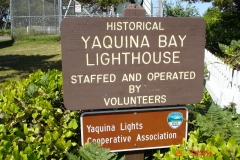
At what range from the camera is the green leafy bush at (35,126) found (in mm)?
2070

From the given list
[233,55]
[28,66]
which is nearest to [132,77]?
[233,55]

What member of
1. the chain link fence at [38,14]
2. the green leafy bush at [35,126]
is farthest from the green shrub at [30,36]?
Answer: the green leafy bush at [35,126]

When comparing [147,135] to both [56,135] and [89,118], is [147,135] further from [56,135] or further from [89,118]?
[56,135]

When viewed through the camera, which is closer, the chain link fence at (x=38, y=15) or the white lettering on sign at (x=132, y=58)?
the white lettering on sign at (x=132, y=58)

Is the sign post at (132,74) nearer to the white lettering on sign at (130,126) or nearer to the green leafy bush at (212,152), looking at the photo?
the white lettering on sign at (130,126)

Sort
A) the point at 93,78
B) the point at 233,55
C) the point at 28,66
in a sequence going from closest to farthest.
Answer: the point at 93,78
the point at 233,55
the point at 28,66

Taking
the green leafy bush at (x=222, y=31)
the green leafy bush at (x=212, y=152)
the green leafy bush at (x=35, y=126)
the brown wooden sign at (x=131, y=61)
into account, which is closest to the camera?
the green leafy bush at (x=212, y=152)

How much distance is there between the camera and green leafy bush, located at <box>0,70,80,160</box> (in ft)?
6.79

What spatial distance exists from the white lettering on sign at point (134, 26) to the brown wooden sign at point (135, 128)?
1.90 ft

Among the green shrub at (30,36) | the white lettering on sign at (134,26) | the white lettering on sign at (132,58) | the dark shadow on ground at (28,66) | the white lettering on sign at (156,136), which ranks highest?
the white lettering on sign at (134,26)

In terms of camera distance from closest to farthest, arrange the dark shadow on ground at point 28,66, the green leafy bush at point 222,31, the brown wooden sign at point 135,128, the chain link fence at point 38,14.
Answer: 1. the brown wooden sign at point 135,128
2. the dark shadow on ground at point 28,66
3. the green leafy bush at point 222,31
4. the chain link fence at point 38,14

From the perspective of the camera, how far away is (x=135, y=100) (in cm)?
229

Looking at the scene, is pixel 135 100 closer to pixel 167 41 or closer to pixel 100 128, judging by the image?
pixel 100 128

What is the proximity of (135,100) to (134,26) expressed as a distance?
0.51m
